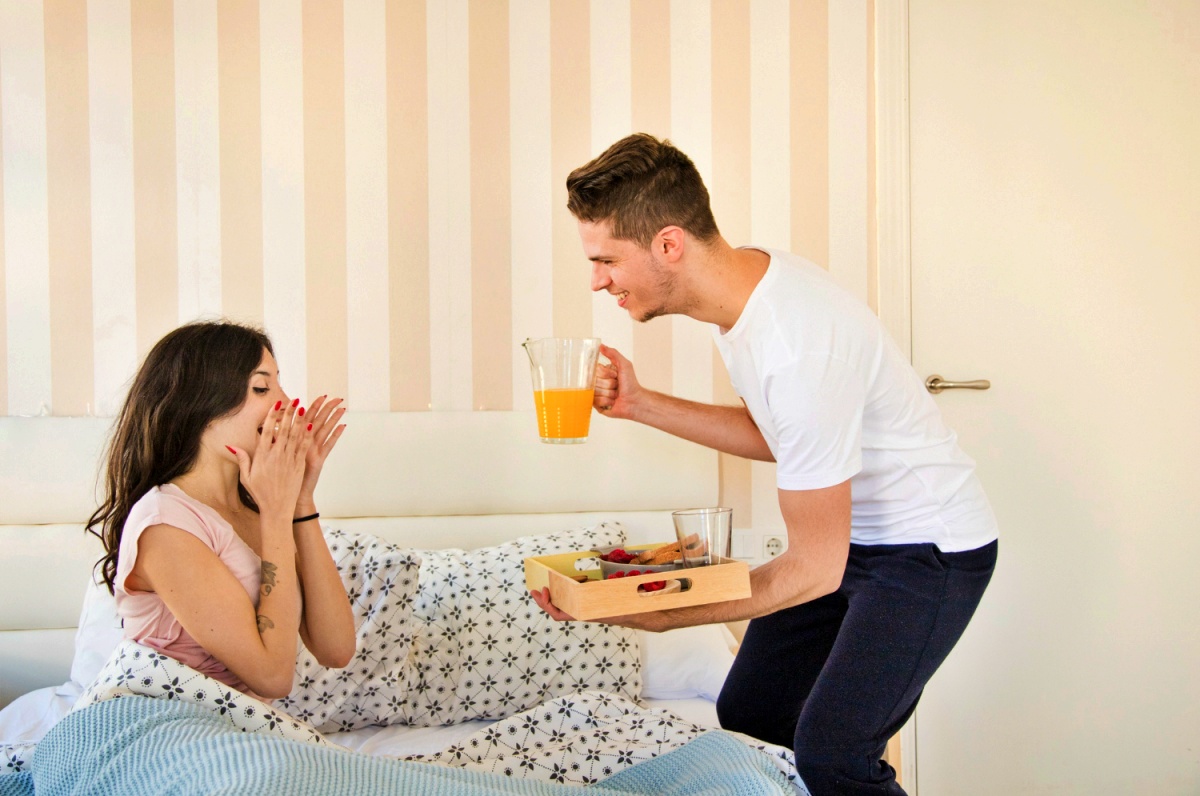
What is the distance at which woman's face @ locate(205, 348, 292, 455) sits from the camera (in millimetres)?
1499

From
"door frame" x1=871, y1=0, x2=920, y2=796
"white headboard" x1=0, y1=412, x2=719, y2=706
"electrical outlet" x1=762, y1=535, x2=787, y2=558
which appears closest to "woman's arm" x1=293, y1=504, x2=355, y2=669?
"white headboard" x1=0, y1=412, x2=719, y2=706

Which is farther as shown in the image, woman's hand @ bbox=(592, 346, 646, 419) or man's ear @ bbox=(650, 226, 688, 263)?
woman's hand @ bbox=(592, 346, 646, 419)

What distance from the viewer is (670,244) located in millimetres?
1519

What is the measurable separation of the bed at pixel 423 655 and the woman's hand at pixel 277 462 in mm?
290

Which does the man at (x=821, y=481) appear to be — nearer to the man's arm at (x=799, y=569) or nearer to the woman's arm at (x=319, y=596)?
the man's arm at (x=799, y=569)

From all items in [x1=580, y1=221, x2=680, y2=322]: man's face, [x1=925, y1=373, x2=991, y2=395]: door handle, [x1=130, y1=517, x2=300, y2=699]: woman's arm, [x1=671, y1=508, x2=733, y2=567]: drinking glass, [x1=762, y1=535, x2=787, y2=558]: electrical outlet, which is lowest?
[x1=762, y1=535, x2=787, y2=558]: electrical outlet

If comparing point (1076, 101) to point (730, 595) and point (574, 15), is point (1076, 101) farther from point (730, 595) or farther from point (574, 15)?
point (730, 595)

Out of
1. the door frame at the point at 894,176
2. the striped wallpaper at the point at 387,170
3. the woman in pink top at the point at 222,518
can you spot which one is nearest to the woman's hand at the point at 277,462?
the woman in pink top at the point at 222,518

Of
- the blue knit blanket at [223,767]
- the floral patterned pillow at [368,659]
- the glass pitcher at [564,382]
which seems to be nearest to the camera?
the blue knit blanket at [223,767]

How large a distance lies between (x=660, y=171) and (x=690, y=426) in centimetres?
55

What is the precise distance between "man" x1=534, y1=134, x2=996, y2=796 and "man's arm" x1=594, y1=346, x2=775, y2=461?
0.72ft

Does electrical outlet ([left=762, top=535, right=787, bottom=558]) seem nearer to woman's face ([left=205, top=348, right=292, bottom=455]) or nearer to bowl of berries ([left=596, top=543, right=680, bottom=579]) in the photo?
bowl of berries ([left=596, top=543, right=680, bottom=579])

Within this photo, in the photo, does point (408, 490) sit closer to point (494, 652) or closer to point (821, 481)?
point (494, 652)

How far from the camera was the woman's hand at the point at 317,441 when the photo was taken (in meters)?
1.54
